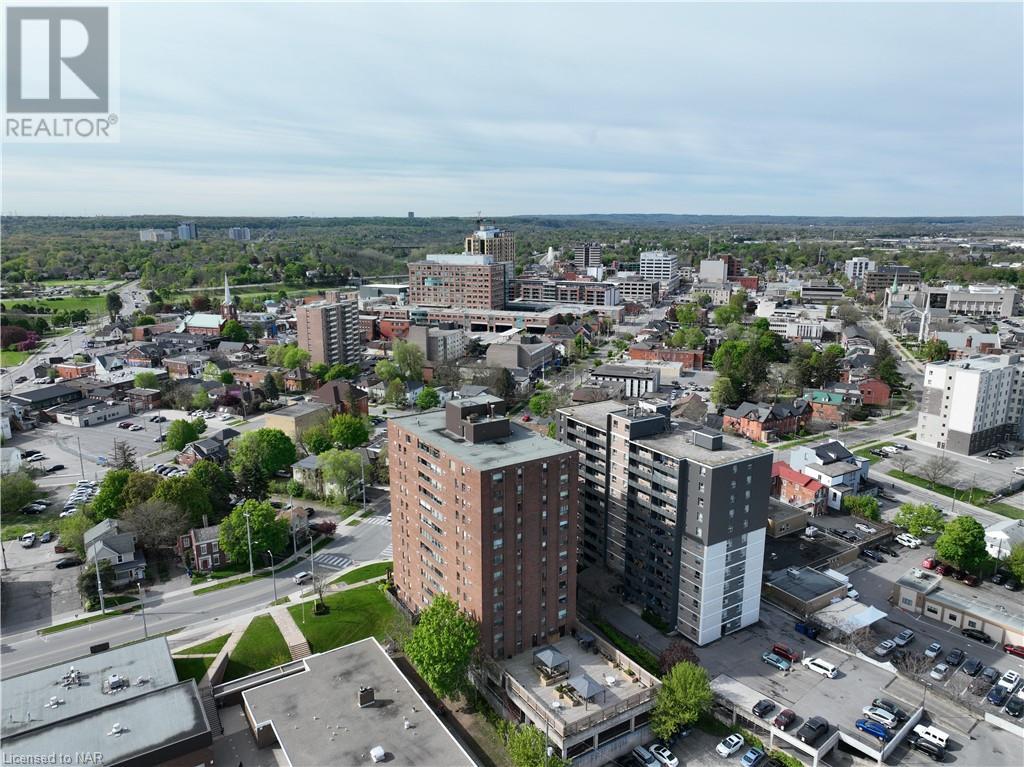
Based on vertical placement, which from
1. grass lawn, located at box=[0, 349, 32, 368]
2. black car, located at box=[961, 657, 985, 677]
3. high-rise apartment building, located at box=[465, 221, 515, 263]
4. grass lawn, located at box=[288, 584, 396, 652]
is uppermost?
high-rise apartment building, located at box=[465, 221, 515, 263]

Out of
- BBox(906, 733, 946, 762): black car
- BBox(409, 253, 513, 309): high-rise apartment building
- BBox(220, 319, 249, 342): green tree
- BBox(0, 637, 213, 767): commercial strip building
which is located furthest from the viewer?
BBox(409, 253, 513, 309): high-rise apartment building

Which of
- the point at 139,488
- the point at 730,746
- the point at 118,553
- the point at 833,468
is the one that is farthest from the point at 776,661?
the point at 139,488

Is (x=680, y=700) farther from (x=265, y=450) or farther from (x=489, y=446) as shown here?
(x=265, y=450)

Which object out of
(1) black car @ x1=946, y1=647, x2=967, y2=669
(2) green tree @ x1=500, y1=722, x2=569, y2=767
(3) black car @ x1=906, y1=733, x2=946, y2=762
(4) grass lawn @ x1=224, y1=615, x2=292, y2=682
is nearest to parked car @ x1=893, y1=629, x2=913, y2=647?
(1) black car @ x1=946, y1=647, x2=967, y2=669

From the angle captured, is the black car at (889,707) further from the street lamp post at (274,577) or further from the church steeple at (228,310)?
the church steeple at (228,310)

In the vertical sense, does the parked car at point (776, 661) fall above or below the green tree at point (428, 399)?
below

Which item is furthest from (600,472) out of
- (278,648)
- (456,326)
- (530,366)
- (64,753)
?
(456,326)

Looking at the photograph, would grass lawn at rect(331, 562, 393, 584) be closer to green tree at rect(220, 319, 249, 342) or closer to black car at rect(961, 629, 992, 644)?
black car at rect(961, 629, 992, 644)

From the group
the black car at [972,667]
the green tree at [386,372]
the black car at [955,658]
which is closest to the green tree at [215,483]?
the green tree at [386,372]
